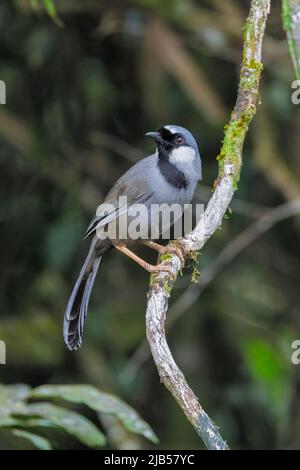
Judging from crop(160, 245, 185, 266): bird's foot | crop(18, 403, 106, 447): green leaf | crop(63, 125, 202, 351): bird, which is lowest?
crop(18, 403, 106, 447): green leaf

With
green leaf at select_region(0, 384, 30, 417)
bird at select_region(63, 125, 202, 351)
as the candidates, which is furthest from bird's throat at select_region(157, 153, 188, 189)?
green leaf at select_region(0, 384, 30, 417)

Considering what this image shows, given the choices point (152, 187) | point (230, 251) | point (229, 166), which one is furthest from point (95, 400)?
point (230, 251)

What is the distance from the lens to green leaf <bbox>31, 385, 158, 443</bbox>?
370cm

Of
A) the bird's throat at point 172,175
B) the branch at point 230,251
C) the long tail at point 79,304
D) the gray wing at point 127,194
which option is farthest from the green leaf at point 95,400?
the branch at point 230,251

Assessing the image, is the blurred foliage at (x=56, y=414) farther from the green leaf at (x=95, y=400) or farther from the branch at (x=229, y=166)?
the branch at (x=229, y=166)

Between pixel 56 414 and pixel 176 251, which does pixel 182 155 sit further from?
pixel 56 414

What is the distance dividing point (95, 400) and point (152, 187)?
4.53 ft

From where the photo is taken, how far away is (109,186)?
6.37 meters

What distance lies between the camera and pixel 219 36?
6.17 meters

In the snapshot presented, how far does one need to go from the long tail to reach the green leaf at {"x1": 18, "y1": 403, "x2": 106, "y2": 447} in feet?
3.37

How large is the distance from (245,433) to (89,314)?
1416 mm

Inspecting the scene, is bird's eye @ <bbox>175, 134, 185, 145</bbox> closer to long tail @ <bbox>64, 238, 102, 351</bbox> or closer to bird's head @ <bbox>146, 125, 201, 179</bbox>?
bird's head @ <bbox>146, 125, 201, 179</bbox>
